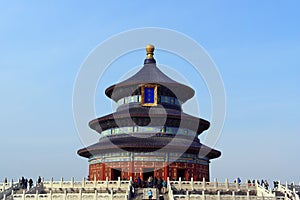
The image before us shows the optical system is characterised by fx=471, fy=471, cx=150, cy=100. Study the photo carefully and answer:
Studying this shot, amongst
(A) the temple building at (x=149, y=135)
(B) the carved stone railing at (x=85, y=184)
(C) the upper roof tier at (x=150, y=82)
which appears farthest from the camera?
(C) the upper roof tier at (x=150, y=82)

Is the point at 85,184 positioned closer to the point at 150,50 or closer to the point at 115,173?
the point at 115,173

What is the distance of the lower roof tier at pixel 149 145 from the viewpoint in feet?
153

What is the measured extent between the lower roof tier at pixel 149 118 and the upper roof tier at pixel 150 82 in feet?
8.66

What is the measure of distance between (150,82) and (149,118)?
4.50 meters

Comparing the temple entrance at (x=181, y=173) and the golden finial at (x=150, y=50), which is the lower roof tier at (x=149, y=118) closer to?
the temple entrance at (x=181, y=173)

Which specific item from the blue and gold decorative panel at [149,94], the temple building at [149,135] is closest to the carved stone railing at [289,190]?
the temple building at [149,135]

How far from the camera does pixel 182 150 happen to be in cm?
4778

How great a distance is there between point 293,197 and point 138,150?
721 inches

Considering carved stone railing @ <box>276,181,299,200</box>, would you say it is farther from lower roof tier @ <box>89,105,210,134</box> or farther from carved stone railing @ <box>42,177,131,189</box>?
lower roof tier @ <box>89,105,210,134</box>

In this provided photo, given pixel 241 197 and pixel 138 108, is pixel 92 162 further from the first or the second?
pixel 241 197

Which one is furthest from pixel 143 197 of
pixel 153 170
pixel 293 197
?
pixel 153 170

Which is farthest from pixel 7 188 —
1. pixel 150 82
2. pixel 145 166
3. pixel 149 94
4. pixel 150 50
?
pixel 150 50

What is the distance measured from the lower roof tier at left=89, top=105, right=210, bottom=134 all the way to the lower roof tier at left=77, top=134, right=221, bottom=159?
156 centimetres

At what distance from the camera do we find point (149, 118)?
49375 mm
